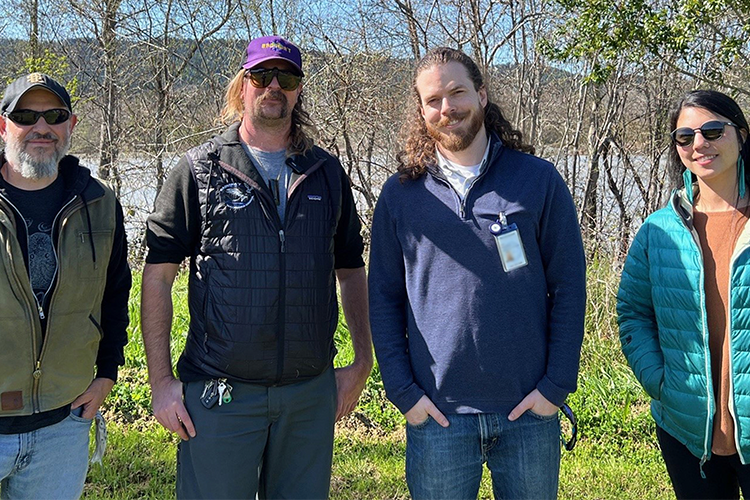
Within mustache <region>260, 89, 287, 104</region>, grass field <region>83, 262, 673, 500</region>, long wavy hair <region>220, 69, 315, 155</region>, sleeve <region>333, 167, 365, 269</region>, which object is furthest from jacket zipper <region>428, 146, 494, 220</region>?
grass field <region>83, 262, 673, 500</region>

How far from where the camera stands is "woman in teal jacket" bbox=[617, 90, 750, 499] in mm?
2611

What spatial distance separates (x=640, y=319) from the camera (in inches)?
116

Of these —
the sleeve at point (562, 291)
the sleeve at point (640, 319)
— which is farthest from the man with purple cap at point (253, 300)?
the sleeve at point (640, 319)

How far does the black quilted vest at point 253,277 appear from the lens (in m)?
2.80

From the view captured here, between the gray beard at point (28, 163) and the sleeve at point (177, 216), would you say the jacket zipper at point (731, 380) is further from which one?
the gray beard at point (28, 163)

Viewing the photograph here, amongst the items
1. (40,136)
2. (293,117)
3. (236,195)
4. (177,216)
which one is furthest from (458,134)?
(40,136)

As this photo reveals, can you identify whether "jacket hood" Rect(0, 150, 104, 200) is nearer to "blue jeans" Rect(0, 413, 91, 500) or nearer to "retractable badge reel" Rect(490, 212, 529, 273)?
"blue jeans" Rect(0, 413, 91, 500)

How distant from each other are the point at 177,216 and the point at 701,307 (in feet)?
6.85

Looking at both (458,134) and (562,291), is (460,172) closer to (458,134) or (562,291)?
(458,134)

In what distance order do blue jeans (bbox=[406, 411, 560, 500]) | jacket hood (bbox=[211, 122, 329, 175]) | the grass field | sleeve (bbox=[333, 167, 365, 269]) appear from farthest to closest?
the grass field < sleeve (bbox=[333, 167, 365, 269]) < jacket hood (bbox=[211, 122, 329, 175]) < blue jeans (bbox=[406, 411, 560, 500])

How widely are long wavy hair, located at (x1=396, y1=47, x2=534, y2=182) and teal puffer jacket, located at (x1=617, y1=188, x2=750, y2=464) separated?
0.67 m

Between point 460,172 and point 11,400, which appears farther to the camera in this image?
point 460,172

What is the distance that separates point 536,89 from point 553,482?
879 cm

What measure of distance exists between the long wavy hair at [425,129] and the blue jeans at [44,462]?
67.6 inches
